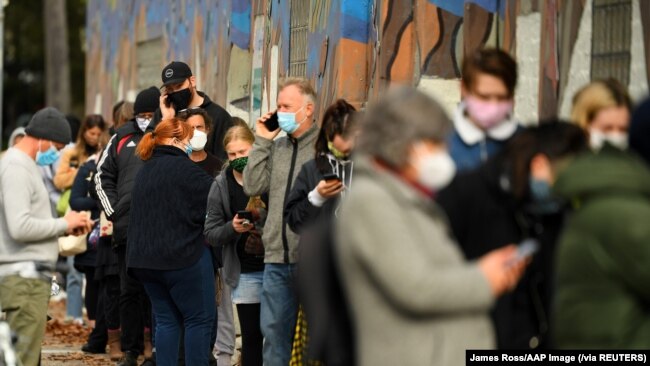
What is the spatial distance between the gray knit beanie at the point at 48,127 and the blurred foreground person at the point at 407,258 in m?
5.38

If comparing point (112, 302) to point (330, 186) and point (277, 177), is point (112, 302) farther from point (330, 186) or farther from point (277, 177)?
point (330, 186)

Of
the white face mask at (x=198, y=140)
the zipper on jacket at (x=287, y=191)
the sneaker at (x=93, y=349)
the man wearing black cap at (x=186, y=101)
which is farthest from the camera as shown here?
the sneaker at (x=93, y=349)

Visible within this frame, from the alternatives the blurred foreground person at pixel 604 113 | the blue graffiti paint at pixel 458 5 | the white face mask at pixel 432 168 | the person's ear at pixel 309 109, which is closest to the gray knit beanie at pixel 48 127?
the person's ear at pixel 309 109

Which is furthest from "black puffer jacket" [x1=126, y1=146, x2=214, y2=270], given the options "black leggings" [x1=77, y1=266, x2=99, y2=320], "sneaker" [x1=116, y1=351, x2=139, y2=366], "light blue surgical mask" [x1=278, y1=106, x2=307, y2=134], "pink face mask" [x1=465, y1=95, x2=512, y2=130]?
"black leggings" [x1=77, y1=266, x2=99, y2=320]

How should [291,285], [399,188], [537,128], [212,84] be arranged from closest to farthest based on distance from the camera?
[399,188] → [537,128] → [291,285] → [212,84]

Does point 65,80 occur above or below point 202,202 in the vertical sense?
above

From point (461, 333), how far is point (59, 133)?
224 inches

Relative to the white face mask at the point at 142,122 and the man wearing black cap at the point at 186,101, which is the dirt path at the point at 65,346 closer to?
the white face mask at the point at 142,122

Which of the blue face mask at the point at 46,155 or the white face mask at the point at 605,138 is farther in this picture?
the blue face mask at the point at 46,155

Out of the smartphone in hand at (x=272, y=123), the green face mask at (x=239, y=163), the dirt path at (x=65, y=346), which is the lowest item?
the dirt path at (x=65, y=346)

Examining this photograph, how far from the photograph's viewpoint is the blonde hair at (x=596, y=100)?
655cm

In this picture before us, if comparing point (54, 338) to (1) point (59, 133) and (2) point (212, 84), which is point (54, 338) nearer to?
(2) point (212, 84)

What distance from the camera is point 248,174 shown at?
9.96 metres

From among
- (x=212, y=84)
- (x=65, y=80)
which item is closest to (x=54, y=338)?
(x=212, y=84)
